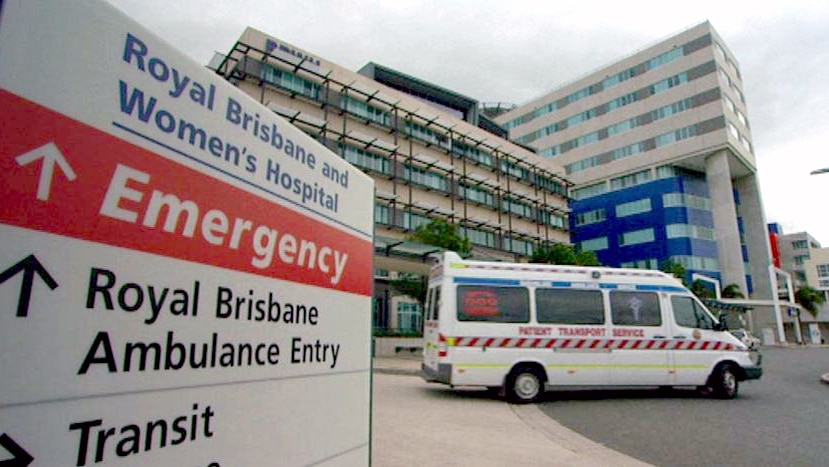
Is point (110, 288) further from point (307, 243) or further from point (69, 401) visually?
point (307, 243)

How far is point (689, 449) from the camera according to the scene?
5750 millimetres

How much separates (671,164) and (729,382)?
171 ft

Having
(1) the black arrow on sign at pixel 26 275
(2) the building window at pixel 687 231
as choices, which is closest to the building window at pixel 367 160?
(1) the black arrow on sign at pixel 26 275

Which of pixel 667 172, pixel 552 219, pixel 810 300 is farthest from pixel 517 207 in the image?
pixel 810 300

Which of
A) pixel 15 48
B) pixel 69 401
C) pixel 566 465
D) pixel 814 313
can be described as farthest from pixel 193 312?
pixel 814 313

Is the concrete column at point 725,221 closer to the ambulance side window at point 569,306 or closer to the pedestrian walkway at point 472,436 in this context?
the ambulance side window at point 569,306

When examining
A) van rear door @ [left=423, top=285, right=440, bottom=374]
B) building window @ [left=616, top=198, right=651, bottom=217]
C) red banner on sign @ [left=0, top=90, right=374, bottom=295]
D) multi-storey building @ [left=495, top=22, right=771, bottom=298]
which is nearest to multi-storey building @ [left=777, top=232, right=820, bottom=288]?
multi-storey building @ [left=495, top=22, right=771, bottom=298]

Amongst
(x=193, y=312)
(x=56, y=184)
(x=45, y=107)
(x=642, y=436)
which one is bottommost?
(x=642, y=436)

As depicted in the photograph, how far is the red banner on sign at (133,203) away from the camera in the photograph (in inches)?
48.7

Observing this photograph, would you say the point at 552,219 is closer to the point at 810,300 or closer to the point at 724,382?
the point at 810,300

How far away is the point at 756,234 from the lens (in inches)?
2240

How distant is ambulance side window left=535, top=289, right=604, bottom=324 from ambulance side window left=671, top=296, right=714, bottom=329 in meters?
1.79

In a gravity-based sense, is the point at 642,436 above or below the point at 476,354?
below

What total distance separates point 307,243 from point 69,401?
1.18 m
